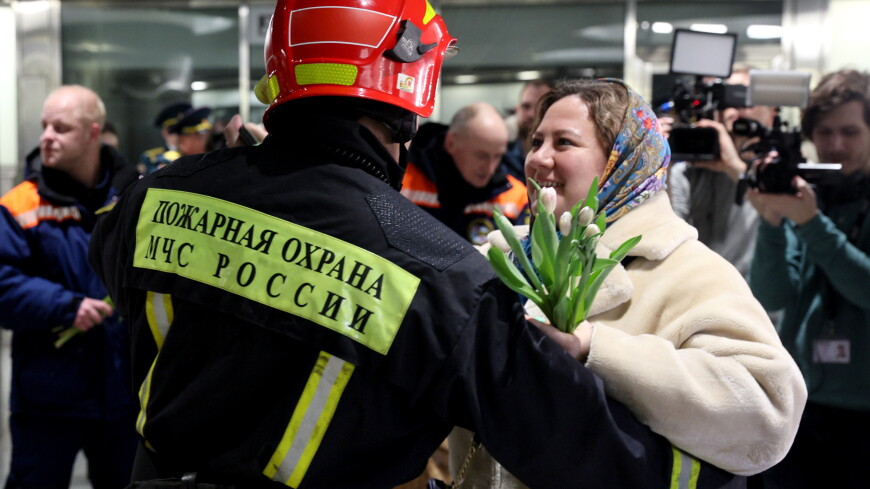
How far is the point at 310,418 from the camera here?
1.55 metres

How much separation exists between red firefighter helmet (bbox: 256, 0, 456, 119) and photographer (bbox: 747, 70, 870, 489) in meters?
1.88

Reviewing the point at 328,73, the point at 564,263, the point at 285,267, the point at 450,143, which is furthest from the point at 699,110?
the point at 285,267

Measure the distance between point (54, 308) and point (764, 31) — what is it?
21.5 feet

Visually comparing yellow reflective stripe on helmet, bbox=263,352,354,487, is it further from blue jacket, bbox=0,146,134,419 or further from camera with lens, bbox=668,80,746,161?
blue jacket, bbox=0,146,134,419

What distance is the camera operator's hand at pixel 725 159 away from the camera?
3.52 m

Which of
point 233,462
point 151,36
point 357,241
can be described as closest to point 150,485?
point 233,462

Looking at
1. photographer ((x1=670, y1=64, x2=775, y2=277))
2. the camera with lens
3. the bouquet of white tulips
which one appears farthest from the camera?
photographer ((x1=670, y1=64, x2=775, y2=277))

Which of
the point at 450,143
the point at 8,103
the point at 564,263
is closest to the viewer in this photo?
the point at 564,263

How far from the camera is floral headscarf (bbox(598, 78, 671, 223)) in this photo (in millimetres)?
2166

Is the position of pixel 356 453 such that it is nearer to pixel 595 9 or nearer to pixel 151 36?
pixel 595 9

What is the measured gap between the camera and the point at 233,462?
159 centimetres

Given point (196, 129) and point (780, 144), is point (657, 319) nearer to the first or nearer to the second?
point (780, 144)

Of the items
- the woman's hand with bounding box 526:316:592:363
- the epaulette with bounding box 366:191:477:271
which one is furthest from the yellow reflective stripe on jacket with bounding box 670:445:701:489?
the epaulette with bounding box 366:191:477:271

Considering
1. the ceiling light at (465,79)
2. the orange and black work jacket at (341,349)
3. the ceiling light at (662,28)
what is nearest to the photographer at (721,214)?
the orange and black work jacket at (341,349)
